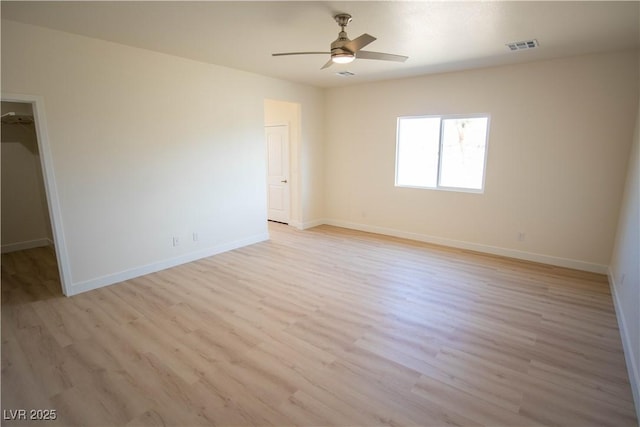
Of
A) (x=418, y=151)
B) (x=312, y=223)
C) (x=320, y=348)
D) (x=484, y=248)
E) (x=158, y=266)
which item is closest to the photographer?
(x=320, y=348)

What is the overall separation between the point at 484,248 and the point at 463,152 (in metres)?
1.56

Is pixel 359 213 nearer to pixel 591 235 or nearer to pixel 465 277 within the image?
pixel 465 277

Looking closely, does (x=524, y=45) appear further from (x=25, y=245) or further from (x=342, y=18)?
(x=25, y=245)

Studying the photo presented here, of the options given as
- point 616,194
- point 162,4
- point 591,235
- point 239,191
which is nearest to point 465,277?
point 591,235

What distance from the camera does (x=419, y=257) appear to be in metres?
4.79

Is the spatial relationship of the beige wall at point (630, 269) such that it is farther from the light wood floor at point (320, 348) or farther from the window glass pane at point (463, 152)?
the window glass pane at point (463, 152)

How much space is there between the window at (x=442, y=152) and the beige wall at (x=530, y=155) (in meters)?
0.14

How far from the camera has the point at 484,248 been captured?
197 inches

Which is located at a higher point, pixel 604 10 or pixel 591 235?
pixel 604 10

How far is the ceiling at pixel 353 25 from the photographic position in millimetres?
2592

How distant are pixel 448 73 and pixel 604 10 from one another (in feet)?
7.85

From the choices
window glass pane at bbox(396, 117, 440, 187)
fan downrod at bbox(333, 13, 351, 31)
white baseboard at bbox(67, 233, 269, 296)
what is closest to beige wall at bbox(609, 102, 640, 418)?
window glass pane at bbox(396, 117, 440, 187)

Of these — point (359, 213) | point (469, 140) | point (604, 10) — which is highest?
point (604, 10)

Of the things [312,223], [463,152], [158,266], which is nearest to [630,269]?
[463,152]
